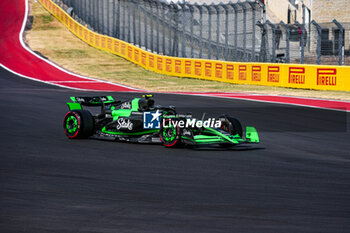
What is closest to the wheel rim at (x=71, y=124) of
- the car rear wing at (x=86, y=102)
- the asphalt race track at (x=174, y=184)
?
the asphalt race track at (x=174, y=184)

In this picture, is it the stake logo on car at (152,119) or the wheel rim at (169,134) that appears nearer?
the wheel rim at (169,134)

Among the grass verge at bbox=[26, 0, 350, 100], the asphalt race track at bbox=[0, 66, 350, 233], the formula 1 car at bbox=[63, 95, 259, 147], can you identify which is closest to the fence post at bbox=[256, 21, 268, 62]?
the grass verge at bbox=[26, 0, 350, 100]

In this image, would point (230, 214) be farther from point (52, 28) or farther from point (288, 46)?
point (52, 28)

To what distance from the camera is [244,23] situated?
2564cm

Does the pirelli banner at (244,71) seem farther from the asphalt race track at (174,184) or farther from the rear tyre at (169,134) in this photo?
the rear tyre at (169,134)

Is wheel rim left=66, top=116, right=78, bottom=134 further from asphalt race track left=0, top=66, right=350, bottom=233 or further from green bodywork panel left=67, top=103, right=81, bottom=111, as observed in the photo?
green bodywork panel left=67, top=103, right=81, bottom=111

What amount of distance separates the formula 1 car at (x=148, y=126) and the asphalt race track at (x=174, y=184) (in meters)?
0.21

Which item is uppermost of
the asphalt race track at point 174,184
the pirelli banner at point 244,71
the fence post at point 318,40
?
the fence post at point 318,40

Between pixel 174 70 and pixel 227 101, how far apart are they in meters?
11.2

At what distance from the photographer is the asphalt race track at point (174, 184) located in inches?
227

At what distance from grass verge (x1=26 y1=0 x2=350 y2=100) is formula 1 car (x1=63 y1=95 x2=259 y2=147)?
10290 mm

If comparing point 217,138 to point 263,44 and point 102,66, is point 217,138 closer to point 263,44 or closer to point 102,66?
point 263,44

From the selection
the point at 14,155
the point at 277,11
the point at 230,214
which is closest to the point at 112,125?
the point at 14,155

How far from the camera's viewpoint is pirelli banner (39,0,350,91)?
21.5m
